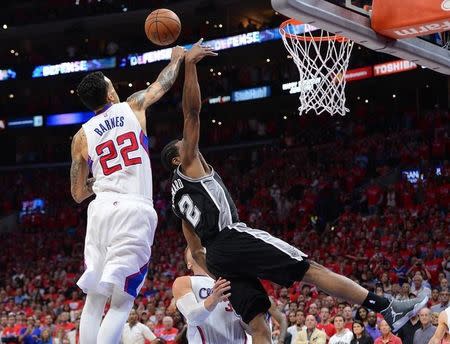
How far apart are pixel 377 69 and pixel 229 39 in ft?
18.2

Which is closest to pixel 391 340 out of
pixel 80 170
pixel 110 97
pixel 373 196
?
pixel 80 170

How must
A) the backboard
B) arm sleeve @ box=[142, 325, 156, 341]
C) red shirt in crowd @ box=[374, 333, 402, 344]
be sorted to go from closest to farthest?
1. the backboard
2. red shirt in crowd @ box=[374, 333, 402, 344]
3. arm sleeve @ box=[142, 325, 156, 341]

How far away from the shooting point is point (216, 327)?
5445mm

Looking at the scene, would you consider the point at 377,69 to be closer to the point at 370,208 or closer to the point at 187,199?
the point at 370,208

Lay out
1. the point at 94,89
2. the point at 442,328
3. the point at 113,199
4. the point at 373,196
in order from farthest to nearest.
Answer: the point at 373,196 → the point at 442,328 → the point at 94,89 → the point at 113,199

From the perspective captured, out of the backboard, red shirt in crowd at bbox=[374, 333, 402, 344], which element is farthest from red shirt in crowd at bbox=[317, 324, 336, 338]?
the backboard

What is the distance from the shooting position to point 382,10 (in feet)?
22.6

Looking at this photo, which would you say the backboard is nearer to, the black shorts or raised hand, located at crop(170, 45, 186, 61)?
raised hand, located at crop(170, 45, 186, 61)

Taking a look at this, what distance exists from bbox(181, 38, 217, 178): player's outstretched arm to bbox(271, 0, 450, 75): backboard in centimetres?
133

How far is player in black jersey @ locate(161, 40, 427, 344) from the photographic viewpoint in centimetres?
482

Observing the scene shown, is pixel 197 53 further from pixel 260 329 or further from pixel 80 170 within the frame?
pixel 260 329

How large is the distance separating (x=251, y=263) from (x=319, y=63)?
418cm

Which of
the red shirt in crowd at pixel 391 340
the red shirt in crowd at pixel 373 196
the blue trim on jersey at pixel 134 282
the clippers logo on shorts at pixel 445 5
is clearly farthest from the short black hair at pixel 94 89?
the red shirt in crowd at pixel 373 196

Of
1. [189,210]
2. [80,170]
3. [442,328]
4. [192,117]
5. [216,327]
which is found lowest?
[442,328]
